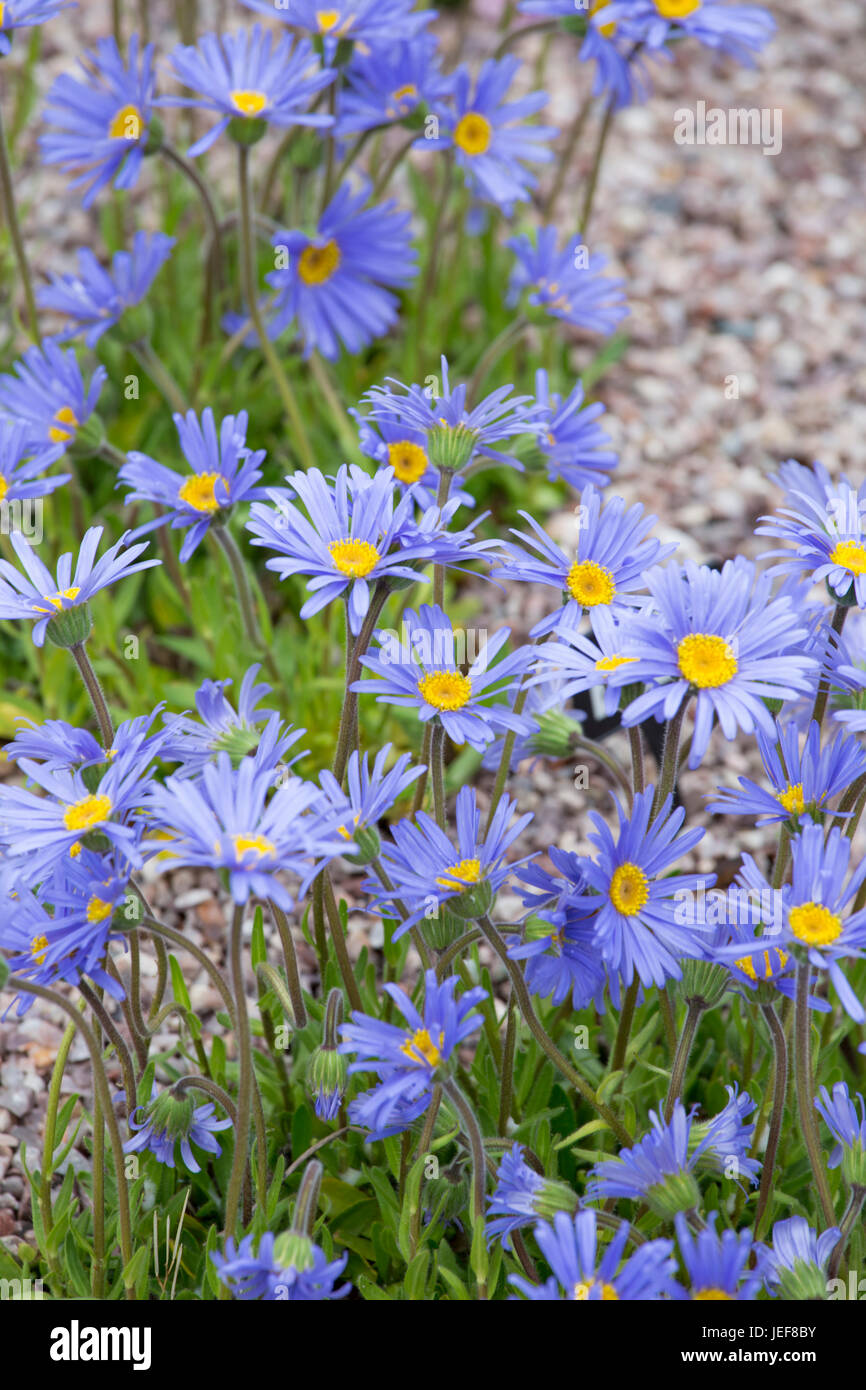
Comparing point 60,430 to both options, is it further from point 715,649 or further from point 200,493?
point 715,649

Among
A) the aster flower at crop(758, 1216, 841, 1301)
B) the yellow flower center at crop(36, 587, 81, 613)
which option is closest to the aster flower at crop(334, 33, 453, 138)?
the yellow flower center at crop(36, 587, 81, 613)

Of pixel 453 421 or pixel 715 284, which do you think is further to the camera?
pixel 715 284

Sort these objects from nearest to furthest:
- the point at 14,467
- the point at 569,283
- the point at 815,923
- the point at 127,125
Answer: the point at 815,923, the point at 14,467, the point at 127,125, the point at 569,283

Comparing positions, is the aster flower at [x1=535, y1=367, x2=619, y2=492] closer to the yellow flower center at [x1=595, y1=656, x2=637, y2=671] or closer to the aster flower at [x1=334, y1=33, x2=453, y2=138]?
the yellow flower center at [x1=595, y1=656, x2=637, y2=671]

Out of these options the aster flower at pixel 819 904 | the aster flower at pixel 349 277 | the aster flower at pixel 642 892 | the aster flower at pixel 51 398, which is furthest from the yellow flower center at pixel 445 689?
the aster flower at pixel 349 277

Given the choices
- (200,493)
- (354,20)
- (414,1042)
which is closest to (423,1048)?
(414,1042)

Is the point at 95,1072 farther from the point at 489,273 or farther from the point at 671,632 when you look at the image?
the point at 489,273

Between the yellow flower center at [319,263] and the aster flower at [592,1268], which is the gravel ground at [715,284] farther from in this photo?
the aster flower at [592,1268]
